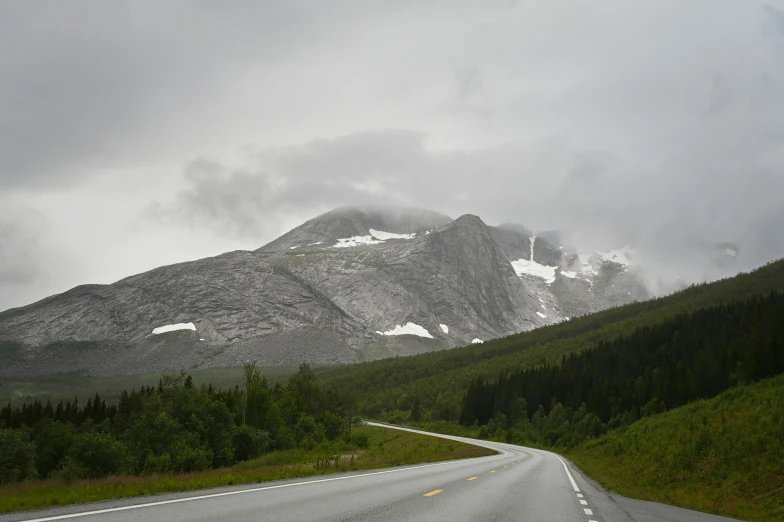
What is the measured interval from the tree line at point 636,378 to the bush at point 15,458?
73241 millimetres

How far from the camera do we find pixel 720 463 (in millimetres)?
26578

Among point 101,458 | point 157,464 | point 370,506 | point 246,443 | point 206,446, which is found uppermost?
point 370,506

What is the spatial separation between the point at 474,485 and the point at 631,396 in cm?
8375

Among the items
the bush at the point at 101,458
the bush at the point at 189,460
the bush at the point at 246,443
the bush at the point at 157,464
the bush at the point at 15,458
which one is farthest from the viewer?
the bush at the point at 246,443

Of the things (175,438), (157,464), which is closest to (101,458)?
(157,464)

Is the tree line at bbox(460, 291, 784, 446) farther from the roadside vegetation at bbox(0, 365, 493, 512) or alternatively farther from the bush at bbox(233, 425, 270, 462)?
the bush at bbox(233, 425, 270, 462)

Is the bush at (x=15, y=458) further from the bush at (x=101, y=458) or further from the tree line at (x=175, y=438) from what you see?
the bush at (x=101, y=458)

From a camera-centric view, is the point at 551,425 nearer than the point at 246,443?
No

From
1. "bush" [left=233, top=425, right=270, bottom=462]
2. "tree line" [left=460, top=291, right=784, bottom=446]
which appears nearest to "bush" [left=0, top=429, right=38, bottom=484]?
"bush" [left=233, top=425, right=270, bottom=462]

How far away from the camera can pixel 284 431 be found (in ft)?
244

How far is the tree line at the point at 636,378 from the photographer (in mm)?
76188

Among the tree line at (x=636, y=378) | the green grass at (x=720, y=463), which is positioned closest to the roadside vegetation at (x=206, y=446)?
the green grass at (x=720, y=463)

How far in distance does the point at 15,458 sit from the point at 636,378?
97.8 metres

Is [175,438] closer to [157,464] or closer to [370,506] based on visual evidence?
[157,464]
